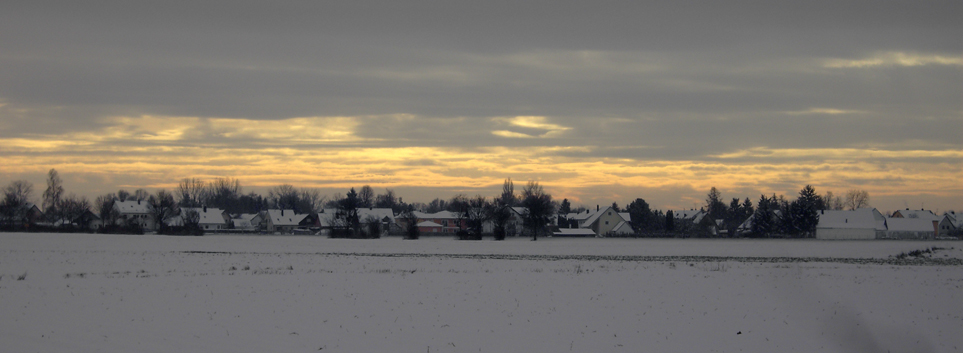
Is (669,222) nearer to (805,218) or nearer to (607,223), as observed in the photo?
(607,223)

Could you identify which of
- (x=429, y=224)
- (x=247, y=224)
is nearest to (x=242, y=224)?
(x=247, y=224)

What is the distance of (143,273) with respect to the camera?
30.6 m

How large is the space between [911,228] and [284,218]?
13507cm

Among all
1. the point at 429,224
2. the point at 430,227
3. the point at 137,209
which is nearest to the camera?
the point at 430,227

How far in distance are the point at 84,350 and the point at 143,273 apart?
60.3ft

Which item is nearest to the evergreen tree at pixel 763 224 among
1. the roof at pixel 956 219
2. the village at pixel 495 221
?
the village at pixel 495 221

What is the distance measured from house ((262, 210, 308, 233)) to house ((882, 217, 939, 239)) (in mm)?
120562

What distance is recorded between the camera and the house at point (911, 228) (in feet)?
408

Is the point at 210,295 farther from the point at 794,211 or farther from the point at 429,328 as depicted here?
the point at 794,211

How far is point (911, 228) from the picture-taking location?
5005 inches

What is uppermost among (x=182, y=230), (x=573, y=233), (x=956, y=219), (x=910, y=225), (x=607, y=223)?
(x=956, y=219)

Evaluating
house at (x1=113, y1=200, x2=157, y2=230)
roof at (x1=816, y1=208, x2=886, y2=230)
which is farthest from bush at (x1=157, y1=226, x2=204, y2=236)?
roof at (x1=816, y1=208, x2=886, y2=230)

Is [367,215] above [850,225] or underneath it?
above

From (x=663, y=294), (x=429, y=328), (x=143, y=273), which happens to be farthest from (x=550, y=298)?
(x=143, y=273)
